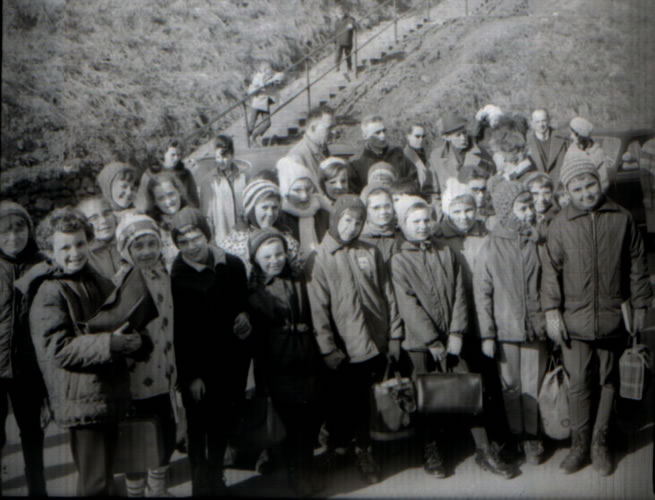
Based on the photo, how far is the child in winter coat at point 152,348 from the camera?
13.3ft

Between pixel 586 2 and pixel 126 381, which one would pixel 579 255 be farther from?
pixel 126 381

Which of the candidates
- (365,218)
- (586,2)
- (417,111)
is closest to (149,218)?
(365,218)

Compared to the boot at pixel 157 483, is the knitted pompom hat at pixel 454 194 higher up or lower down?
higher up

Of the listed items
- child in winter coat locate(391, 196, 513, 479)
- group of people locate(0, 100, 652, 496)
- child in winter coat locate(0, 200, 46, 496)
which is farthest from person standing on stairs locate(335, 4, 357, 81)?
child in winter coat locate(0, 200, 46, 496)

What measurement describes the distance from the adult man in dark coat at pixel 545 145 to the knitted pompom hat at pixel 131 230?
241 cm

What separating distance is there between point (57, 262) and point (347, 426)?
1.86 m

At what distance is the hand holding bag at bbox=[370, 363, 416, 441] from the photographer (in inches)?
166

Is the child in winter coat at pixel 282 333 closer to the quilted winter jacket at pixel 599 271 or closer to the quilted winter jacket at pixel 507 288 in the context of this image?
the quilted winter jacket at pixel 507 288

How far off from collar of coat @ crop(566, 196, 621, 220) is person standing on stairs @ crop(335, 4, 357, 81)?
1.77 m

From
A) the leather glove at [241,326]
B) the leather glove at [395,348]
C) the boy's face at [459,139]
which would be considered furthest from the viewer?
the boy's face at [459,139]

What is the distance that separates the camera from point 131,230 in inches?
165

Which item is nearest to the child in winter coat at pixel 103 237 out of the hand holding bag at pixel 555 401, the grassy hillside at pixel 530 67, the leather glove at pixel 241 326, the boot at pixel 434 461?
the leather glove at pixel 241 326

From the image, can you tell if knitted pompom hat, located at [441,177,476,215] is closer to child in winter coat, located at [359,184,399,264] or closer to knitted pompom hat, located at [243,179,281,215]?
child in winter coat, located at [359,184,399,264]

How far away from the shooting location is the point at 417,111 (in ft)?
16.8
